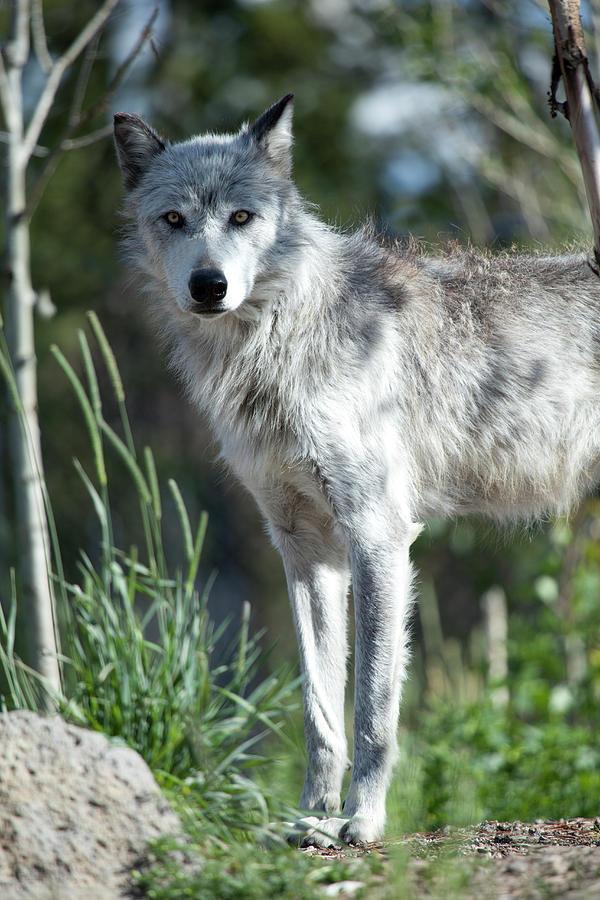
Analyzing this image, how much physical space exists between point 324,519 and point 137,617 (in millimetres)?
906

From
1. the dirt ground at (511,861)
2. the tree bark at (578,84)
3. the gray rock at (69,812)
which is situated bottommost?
the dirt ground at (511,861)

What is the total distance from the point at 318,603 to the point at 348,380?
37.3 inches

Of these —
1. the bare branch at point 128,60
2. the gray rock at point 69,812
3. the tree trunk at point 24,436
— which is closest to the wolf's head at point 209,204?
the bare branch at point 128,60

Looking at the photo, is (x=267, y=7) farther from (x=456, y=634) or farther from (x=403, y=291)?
(x=403, y=291)

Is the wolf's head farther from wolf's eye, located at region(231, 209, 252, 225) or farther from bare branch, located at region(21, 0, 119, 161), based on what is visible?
bare branch, located at region(21, 0, 119, 161)

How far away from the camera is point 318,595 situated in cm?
392

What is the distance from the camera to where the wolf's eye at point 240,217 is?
3.70 metres

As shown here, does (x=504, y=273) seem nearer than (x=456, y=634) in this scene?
Yes

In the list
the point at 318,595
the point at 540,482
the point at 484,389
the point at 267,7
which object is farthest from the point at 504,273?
the point at 267,7

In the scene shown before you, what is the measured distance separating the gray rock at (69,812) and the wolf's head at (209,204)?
5.16 ft

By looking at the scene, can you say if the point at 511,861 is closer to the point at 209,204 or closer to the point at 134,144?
the point at 209,204

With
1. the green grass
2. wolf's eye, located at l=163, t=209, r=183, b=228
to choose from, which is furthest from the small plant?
wolf's eye, located at l=163, t=209, r=183, b=228

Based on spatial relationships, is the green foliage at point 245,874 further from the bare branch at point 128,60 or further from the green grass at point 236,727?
the bare branch at point 128,60

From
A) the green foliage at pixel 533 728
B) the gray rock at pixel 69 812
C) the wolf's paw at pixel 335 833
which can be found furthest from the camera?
the green foliage at pixel 533 728
